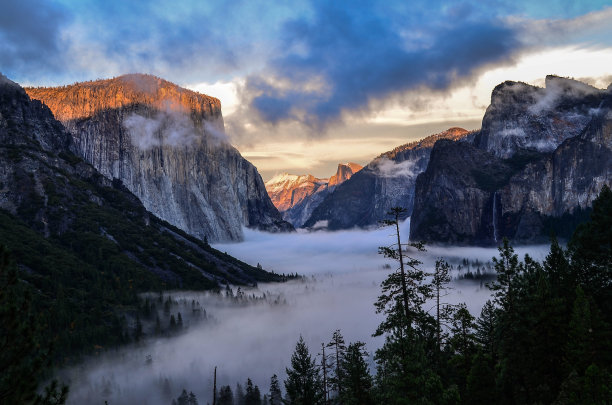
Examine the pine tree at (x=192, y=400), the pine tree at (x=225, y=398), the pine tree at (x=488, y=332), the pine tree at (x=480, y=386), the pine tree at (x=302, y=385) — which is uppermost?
the pine tree at (x=488, y=332)

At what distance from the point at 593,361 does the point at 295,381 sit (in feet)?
109

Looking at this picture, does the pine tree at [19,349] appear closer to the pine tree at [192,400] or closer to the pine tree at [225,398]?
the pine tree at [225,398]

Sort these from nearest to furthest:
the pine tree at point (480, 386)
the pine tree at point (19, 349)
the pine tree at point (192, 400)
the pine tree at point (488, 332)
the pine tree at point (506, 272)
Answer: the pine tree at point (19, 349) < the pine tree at point (480, 386) < the pine tree at point (506, 272) < the pine tree at point (488, 332) < the pine tree at point (192, 400)

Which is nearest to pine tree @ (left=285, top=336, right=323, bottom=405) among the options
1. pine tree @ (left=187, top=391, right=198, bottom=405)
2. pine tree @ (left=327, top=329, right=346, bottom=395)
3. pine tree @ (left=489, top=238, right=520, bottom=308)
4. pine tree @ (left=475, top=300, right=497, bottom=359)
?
pine tree @ (left=327, top=329, right=346, bottom=395)

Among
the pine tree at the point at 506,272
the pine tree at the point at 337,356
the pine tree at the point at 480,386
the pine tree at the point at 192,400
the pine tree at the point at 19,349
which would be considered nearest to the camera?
the pine tree at the point at 19,349

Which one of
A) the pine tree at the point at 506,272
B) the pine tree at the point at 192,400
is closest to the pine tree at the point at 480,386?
the pine tree at the point at 506,272

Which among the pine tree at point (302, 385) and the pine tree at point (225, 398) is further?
the pine tree at point (225, 398)

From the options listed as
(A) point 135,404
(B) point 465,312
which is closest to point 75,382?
(A) point 135,404

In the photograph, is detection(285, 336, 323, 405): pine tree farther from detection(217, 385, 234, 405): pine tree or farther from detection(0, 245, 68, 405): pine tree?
detection(217, 385, 234, 405): pine tree

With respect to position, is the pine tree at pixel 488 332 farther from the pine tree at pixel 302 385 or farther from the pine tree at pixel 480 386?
the pine tree at pixel 302 385

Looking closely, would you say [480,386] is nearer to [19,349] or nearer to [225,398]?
[19,349]

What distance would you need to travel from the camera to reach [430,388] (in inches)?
1406

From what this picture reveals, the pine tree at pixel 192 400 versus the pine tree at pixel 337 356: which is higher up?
the pine tree at pixel 337 356

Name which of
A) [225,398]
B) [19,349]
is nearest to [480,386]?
[19,349]
